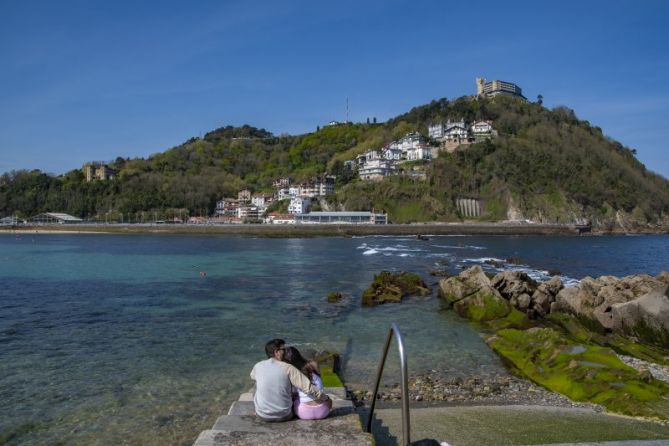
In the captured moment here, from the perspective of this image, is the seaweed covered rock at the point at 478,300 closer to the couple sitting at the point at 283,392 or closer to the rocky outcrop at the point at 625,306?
the rocky outcrop at the point at 625,306

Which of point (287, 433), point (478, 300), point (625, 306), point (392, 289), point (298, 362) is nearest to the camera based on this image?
point (287, 433)

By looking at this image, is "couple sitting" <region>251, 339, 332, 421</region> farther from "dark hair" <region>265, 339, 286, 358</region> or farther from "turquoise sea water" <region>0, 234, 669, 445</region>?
"turquoise sea water" <region>0, 234, 669, 445</region>

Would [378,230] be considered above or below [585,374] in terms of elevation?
above

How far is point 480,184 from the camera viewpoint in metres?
136

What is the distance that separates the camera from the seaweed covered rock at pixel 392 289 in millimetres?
24250

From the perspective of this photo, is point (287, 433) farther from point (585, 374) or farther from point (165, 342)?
point (165, 342)

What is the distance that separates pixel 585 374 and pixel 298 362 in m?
7.83

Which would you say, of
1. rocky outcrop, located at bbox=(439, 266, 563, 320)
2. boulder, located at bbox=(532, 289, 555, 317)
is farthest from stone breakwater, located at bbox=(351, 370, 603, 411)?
boulder, located at bbox=(532, 289, 555, 317)

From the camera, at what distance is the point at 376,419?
8.70 metres

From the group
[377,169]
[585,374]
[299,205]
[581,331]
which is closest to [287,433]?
[585,374]

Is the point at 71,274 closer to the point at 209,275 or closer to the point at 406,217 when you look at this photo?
the point at 209,275

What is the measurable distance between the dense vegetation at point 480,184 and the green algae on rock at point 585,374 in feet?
372

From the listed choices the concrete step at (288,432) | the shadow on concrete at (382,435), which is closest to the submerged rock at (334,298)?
the shadow on concrete at (382,435)

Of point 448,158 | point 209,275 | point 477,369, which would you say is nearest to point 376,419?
point 477,369
